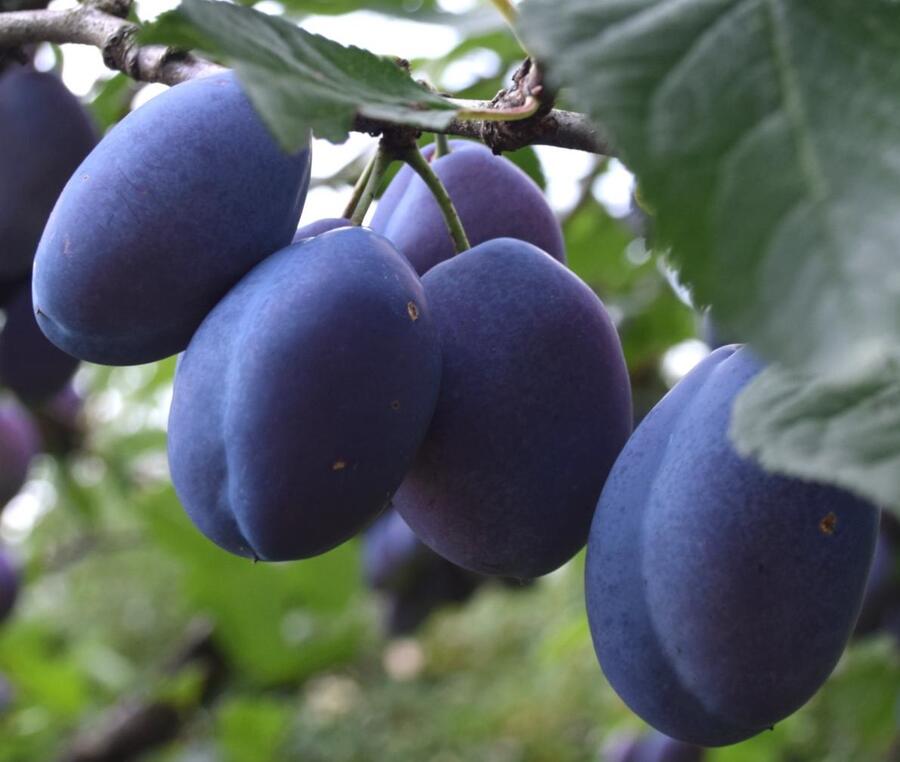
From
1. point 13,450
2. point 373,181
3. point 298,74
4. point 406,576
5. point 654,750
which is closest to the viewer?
point 298,74

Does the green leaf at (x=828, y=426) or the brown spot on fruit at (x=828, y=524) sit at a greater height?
the green leaf at (x=828, y=426)

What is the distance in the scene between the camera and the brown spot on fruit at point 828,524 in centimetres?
48

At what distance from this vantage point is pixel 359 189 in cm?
62

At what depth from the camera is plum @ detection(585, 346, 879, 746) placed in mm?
475

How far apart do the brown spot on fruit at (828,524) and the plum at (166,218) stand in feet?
0.92

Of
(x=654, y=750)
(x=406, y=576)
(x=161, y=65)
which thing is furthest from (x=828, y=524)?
(x=406, y=576)

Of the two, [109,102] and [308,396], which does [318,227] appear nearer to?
[308,396]

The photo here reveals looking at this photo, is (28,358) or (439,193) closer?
(439,193)

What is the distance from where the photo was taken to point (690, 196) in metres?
0.35

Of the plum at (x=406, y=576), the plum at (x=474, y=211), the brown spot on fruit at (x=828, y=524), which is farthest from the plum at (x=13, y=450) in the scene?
the brown spot on fruit at (x=828, y=524)

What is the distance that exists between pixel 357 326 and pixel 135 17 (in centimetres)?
43

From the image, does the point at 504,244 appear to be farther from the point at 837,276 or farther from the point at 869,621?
the point at 869,621

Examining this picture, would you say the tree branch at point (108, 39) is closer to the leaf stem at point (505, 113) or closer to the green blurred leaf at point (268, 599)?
the leaf stem at point (505, 113)

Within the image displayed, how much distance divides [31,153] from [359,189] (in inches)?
12.0
